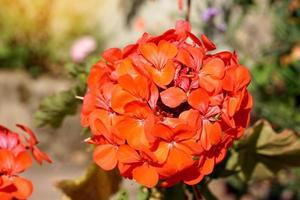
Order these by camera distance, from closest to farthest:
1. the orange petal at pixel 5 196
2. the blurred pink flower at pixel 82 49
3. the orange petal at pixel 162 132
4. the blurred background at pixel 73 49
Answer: the orange petal at pixel 162 132 → the orange petal at pixel 5 196 → the blurred background at pixel 73 49 → the blurred pink flower at pixel 82 49

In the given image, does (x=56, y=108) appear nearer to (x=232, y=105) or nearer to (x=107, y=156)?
(x=107, y=156)

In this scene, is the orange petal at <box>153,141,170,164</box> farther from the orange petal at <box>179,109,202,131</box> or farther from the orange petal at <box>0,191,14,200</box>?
the orange petal at <box>0,191,14,200</box>

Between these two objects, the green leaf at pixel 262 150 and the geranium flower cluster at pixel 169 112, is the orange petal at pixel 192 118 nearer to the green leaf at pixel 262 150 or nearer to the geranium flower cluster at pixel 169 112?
the geranium flower cluster at pixel 169 112

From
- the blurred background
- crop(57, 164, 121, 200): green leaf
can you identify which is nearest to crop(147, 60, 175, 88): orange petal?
crop(57, 164, 121, 200): green leaf

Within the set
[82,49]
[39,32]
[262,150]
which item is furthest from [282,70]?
[262,150]

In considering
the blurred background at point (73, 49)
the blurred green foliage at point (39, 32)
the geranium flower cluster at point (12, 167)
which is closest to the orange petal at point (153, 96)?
the geranium flower cluster at point (12, 167)

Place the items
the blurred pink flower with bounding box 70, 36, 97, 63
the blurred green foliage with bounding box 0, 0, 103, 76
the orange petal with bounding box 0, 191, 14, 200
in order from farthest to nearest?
the blurred green foliage with bounding box 0, 0, 103, 76
the blurred pink flower with bounding box 70, 36, 97, 63
the orange petal with bounding box 0, 191, 14, 200

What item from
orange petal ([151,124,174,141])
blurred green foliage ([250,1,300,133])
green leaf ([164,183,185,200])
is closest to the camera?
orange petal ([151,124,174,141])
